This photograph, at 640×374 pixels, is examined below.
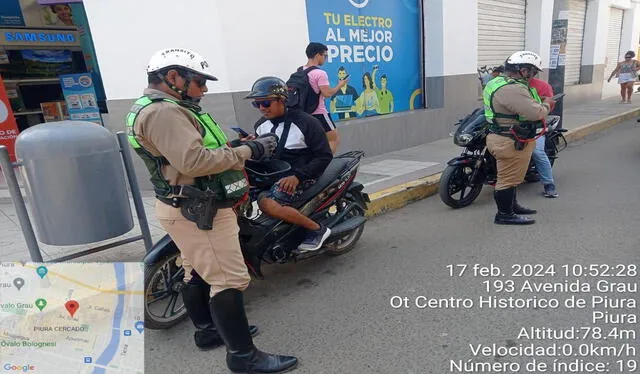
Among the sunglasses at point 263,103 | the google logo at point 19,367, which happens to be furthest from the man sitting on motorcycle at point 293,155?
the google logo at point 19,367

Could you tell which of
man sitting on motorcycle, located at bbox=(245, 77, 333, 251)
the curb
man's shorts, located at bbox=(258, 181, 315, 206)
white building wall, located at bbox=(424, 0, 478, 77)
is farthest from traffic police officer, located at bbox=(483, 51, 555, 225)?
white building wall, located at bbox=(424, 0, 478, 77)

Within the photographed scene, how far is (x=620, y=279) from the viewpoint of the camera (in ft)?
10.3

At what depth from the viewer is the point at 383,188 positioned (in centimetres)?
559

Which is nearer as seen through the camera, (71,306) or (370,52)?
(71,306)

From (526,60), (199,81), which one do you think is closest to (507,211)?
(526,60)

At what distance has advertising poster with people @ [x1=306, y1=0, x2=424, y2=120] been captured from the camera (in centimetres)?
714

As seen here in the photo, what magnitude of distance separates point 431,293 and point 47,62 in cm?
740

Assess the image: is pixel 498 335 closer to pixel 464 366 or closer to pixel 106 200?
pixel 464 366

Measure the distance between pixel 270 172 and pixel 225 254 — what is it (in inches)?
45.1

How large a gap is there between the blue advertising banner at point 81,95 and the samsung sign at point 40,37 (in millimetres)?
776

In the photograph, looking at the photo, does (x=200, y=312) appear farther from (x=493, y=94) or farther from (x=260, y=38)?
(x=260, y=38)

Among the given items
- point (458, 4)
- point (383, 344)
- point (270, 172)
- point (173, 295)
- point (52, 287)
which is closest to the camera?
point (52, 287)

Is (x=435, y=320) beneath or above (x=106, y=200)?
beneath

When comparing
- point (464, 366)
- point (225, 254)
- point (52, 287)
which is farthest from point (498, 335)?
point (52, 287)
